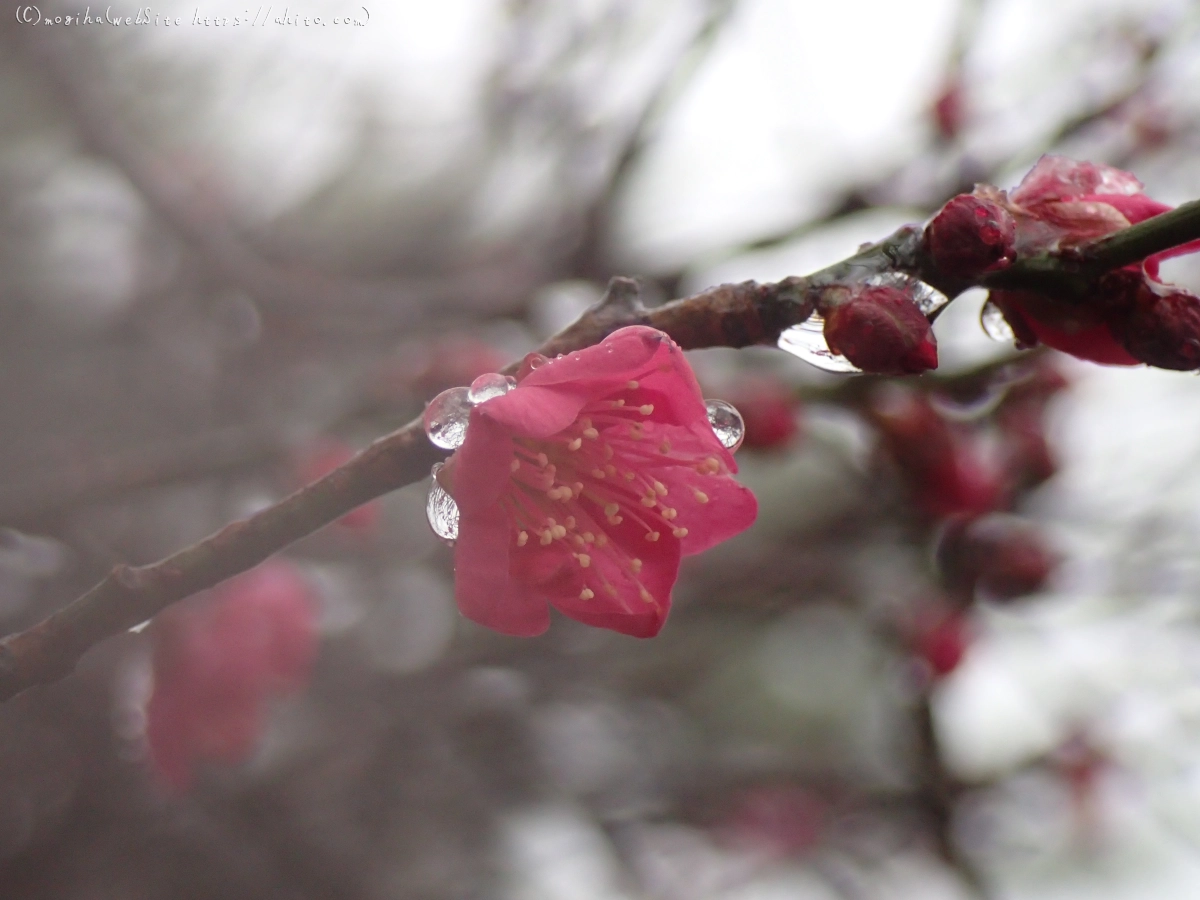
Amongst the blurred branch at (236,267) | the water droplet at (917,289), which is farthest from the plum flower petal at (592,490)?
the blurred branch at (236,267)

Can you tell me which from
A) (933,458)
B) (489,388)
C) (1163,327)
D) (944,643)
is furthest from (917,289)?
(944,643)

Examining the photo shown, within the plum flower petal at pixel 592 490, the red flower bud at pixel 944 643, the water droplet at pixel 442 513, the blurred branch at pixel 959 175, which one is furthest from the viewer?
the red flower bud at pixel 944 643

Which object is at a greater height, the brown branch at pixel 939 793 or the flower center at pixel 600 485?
the flower center at pixel 600 485

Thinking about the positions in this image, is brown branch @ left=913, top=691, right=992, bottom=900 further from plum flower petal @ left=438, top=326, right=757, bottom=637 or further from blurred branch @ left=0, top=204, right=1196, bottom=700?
blurred branch @ left=0, top=204, right=1196, bottom=700

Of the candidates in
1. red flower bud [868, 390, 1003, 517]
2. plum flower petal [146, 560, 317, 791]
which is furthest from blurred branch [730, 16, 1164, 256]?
plum flower petal [146, 560, 317, 791]

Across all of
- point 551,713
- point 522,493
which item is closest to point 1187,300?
point 522,493

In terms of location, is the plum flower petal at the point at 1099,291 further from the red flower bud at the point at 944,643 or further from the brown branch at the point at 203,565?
the red flower bud at the point at 944,643
